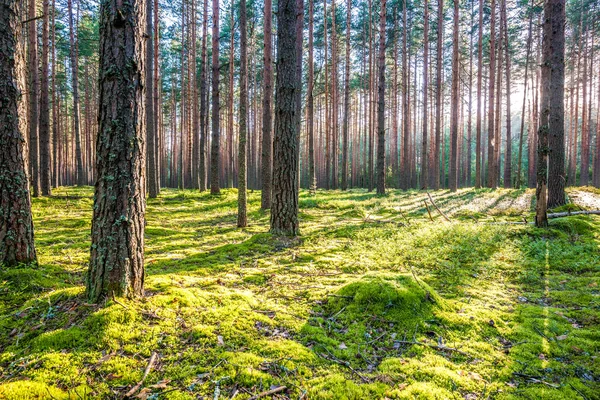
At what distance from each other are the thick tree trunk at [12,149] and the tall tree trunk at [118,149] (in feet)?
6.22

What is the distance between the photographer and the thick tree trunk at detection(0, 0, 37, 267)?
395cm

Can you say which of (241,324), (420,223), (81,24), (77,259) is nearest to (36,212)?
(77,259)

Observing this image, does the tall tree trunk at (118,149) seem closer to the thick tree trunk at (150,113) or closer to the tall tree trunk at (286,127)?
the tall tree trunk at (286,127)

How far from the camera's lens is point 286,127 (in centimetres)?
671

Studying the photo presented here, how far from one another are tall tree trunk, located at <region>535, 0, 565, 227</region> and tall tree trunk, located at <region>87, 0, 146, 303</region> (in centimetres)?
771

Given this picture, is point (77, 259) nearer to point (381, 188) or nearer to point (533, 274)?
point (533, 274)

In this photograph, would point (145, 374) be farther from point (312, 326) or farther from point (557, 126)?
point (557, 126)

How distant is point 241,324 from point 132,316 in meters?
1.00

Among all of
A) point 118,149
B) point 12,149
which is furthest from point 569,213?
point 12,149

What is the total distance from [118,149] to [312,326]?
2.57m

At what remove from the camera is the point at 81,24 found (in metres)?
24.5

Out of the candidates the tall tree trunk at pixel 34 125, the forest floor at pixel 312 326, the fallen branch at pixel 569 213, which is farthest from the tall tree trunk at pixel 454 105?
the tall tree trunk at pixel 34 125

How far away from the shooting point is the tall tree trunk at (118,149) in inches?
115

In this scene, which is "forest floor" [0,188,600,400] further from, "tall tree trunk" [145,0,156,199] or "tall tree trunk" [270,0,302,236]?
"tall tree trunk" [145,0,156,199]
